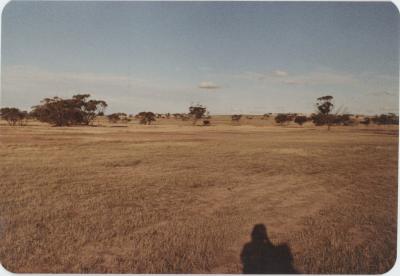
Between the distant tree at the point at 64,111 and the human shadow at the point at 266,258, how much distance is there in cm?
6372

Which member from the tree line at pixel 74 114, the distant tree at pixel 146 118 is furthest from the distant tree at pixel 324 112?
the distant tree at pixel 146 118

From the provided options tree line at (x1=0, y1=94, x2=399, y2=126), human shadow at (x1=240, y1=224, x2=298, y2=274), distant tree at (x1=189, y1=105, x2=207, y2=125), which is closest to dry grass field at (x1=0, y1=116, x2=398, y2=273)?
human shadow at (x1=240, y1=224, x2=298, y2=274)

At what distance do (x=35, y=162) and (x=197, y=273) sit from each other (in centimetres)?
1163

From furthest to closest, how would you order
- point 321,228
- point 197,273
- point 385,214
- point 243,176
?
point 243,176
point 385,214
point 321,228
point 197,273

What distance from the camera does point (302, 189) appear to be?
36.1 feet

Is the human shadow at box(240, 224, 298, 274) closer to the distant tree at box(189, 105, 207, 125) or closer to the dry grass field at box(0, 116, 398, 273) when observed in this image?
the dry grass field at box(0, 116, 398, 273)

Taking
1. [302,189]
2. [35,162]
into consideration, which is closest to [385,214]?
[302,189]

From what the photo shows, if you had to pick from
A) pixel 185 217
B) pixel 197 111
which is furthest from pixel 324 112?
pixel 185 217

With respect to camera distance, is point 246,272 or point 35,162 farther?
point 35,162

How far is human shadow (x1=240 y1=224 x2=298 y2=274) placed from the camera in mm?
5902

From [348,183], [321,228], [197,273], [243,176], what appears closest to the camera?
[197,273]

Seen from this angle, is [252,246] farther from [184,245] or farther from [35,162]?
[35,162]

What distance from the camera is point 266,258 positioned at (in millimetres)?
6074

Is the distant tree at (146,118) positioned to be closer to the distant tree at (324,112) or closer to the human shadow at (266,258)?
the distant tree at (324,112)
